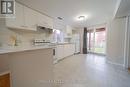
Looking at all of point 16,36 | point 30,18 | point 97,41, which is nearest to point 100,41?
point 97,41

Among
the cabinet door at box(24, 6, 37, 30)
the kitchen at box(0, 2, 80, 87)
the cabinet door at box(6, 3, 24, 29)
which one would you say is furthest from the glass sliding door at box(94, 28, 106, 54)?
the cabinet door at box(6, 3, 24, 29)

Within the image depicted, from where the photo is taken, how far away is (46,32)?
4246mm

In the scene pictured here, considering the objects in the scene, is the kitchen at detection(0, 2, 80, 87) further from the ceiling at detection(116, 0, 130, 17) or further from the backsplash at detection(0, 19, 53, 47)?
the ceiling at detection(116, 0, 130, 17)

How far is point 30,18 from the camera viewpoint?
9.56 ft

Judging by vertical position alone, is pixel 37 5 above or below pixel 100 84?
above

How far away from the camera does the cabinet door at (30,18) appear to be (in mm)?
2756

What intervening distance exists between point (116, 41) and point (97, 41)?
2707mm

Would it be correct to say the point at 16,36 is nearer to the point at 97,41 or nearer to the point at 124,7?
the point at 124,7

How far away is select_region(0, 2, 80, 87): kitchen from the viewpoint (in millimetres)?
1051

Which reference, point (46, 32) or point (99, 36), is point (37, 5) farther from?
point (99, 36)

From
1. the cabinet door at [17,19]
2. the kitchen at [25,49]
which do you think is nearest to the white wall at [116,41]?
the kitchen at [25,49]

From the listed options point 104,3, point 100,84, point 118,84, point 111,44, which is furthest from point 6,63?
point 111,44

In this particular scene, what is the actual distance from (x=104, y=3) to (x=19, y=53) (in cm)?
350

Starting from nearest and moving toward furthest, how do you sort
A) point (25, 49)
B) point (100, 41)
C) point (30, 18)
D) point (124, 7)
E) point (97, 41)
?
point (25, 49)
point (124, 7)
point (30, 18)
point (100, 41)
point (97, 41)
